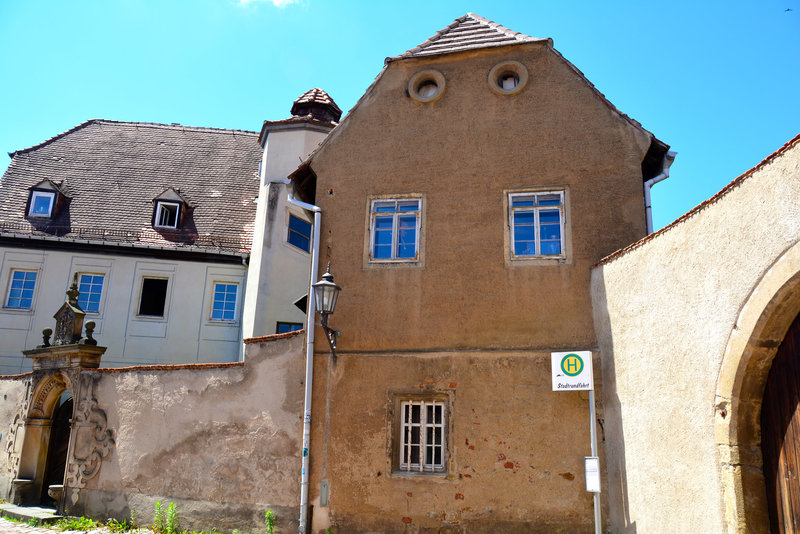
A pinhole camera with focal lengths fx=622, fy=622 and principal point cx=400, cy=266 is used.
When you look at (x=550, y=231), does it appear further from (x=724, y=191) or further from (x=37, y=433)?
(x=37, y=433)

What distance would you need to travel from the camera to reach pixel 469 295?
9734 mm

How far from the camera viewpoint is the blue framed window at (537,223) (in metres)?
9.76

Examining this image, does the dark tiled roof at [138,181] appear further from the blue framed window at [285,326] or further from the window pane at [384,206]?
Answer: the window pane at [384,206]

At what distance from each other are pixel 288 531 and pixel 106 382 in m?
4.82

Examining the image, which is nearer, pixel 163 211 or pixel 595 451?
pixel 595 451

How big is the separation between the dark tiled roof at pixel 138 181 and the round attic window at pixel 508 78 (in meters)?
9.75

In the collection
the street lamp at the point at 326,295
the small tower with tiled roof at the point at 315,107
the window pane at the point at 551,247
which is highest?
the small tower with tiled roof at the point at 315,107

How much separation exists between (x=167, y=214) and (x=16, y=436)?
778cm

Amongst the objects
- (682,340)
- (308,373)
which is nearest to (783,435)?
(682,340)

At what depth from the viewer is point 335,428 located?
973 centimetres

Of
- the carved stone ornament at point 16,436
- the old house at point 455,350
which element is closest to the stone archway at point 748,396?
the old house at point 455,350

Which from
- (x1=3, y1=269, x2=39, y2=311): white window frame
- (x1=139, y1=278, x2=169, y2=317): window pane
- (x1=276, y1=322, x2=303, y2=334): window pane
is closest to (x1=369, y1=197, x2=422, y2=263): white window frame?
(x1=276, y1=322, x2=303, y2=334): window pane

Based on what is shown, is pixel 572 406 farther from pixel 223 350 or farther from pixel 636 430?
pixel 223 350

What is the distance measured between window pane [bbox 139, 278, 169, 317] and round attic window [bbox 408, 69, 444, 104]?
1032 cm
